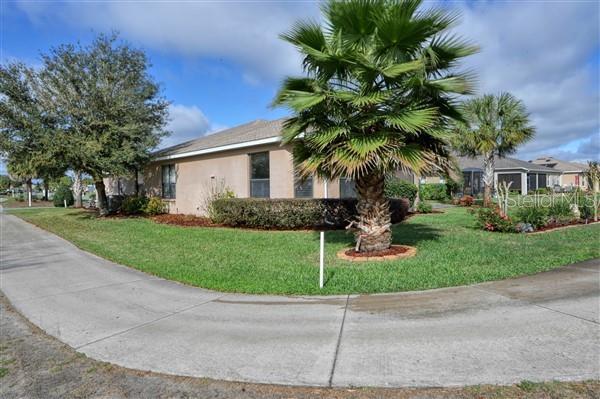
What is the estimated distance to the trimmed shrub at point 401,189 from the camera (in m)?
19.0

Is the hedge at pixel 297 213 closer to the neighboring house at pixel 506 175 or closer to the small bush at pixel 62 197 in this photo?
the neighboring house at pixel 506 175

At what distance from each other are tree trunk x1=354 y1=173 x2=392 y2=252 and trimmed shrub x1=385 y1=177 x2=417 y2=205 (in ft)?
33.8

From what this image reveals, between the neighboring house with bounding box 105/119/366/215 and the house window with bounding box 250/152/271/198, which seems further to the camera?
the house window with bounding box 250/152/271/198

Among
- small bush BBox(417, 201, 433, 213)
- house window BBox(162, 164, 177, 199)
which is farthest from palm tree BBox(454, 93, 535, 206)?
house window BBox(162, 164, 177, 199)

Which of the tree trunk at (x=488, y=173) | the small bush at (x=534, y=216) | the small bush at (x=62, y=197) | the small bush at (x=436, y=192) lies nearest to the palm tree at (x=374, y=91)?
the small bush at (x=534, y=216)

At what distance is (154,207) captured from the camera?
68.7ft

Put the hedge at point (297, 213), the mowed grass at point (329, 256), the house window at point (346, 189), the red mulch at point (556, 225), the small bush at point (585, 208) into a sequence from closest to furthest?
the mowed grass at point (329, 256) < the red mulch at point (556, 225) < the hedge at point (297, 213) < the small bush at point (585, 208) < the house window at point (346, 189)

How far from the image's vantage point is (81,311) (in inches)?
226

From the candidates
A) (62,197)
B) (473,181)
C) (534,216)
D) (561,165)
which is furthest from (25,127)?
(561,165)

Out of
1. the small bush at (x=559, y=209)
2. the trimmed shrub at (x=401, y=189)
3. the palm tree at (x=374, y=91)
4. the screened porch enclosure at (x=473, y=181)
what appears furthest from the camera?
the screened porch enclosure at (x=473, y=181)

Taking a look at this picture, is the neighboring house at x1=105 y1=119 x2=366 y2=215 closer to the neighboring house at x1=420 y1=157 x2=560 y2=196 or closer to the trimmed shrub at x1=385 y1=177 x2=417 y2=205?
the trimmed shrub at x1=385 y1=177 x2=417 y2=205

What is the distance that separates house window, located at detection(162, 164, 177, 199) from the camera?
856 inches

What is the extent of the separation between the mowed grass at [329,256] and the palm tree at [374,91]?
198 cm

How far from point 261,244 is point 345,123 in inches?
179
